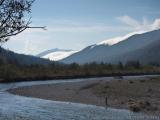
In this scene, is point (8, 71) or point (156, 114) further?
point (8, 71)

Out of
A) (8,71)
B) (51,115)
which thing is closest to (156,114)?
(51,115)

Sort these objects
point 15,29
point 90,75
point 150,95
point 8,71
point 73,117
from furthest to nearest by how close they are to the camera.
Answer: point 90,75 → point 8,71 → point 150,95 → point 73,117 → point 15,29

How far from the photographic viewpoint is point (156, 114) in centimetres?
3522

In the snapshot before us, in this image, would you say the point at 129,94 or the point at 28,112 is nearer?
the point at 28,112

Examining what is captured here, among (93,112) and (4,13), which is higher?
(4,13)

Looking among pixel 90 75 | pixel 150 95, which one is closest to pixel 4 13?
pixel 150 95

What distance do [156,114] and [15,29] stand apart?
22537 millimetres

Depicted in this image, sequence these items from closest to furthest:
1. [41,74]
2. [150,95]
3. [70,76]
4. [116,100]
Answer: [116,100], [150,95], [41,74], [70,76]

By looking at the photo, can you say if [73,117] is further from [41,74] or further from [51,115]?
[41,74]

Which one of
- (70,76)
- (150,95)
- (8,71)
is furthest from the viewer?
(70,76)

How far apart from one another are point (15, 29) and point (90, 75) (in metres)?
149

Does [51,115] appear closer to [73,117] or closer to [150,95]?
[73,117]

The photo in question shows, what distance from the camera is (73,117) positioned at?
1329 inches

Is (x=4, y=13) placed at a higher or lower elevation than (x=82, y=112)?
higher
